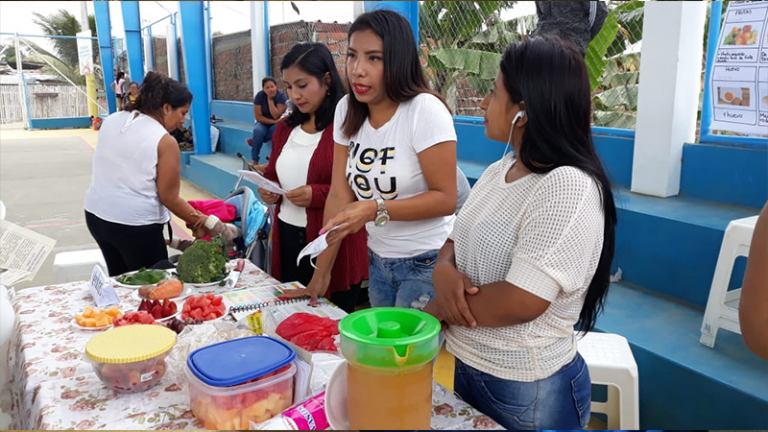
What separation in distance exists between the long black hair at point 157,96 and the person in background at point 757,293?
2.19 m

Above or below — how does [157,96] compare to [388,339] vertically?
above

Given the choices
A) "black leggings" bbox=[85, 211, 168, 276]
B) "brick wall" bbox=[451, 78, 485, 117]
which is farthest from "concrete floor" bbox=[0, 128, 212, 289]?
"brick wall" bbox=[451, 78, 485, 117]

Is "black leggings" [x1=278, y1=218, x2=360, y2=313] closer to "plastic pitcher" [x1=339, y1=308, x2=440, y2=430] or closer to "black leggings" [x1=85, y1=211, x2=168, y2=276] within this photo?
"black leggings" [x1=85, y1=211, x2=168, y2=276]

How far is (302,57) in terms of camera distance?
6.73 ft

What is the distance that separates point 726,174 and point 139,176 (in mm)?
2572

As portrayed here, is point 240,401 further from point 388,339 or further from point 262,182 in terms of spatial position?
point 262,182

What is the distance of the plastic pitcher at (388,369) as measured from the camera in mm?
836

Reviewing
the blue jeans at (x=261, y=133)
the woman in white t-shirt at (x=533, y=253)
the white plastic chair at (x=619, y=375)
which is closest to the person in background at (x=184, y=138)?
the blue jeans at (x=261, y=133)

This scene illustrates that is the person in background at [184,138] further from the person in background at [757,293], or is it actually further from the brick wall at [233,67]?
the person in background at [757,293]

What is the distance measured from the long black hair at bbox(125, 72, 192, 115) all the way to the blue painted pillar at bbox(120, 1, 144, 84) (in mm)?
11042

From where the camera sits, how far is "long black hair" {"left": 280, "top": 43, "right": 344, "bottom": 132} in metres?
2.06

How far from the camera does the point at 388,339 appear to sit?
836 millimetres

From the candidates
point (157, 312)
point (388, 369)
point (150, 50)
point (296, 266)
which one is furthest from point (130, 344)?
point (150, 50)

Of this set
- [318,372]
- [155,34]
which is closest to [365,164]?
[318,372]
